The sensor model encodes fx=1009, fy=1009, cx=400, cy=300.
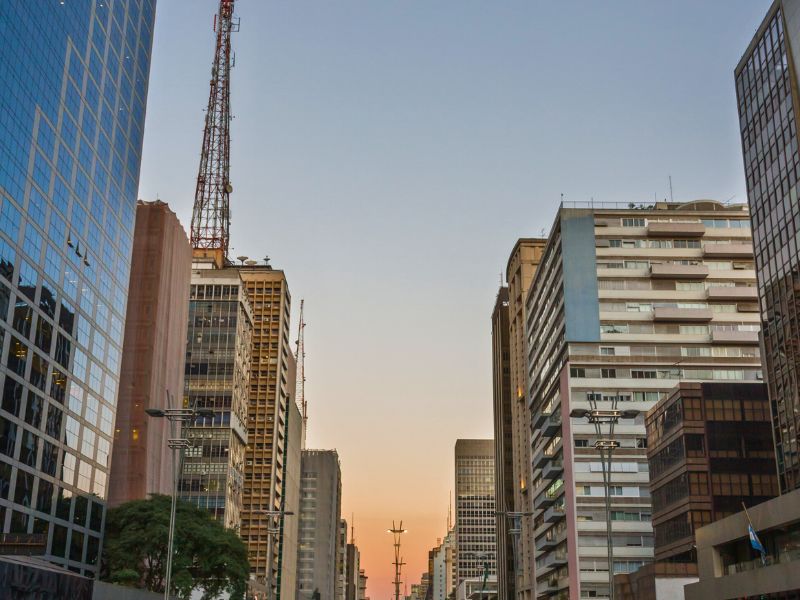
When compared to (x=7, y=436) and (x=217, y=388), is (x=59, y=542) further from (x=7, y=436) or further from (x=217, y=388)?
(x=217, y=388)

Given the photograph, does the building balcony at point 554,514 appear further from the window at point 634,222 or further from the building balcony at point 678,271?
the window at point 634,222

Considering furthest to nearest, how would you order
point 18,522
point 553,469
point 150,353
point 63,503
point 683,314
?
1. point 553,469
2. point 150,353
3. point 683,314
4. point 63,503
5. point 18,522

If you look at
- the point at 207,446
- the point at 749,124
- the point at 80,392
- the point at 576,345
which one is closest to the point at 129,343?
the point at 80,392

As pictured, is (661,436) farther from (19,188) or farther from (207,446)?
(207,446)

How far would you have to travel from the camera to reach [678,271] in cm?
14338

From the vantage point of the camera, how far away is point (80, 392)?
10719cm

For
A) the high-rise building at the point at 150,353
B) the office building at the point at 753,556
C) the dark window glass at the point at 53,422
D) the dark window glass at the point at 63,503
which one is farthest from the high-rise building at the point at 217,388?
the office building at the point at 753,556

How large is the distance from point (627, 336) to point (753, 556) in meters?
64.0

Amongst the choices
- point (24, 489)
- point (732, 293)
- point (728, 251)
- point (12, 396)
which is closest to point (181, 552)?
point (24, 489)

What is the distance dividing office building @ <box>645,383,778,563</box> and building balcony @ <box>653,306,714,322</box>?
37.3 m

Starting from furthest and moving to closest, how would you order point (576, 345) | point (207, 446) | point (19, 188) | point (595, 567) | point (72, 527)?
1. point (207, 446)
2. point (576, 345)
3. point (595, 567)
4. point (72, 527)
5. point (19, 188)

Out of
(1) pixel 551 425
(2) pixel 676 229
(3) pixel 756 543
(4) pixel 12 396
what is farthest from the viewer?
(1) pixel 551 425

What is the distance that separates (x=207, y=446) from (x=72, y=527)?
81.9m

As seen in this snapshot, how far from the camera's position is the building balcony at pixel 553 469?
144325 mm
